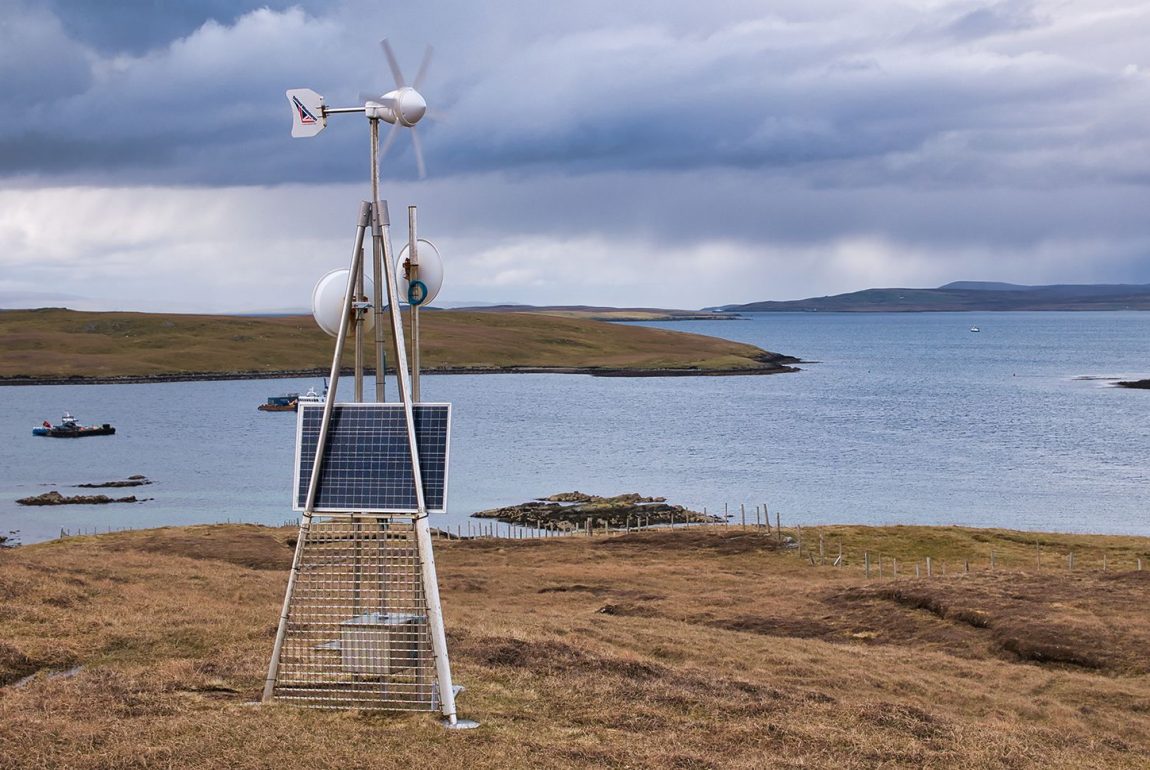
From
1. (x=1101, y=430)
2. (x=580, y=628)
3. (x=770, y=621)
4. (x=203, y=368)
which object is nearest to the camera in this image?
(x=580, y=628)

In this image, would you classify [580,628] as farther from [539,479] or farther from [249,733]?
[539,479]

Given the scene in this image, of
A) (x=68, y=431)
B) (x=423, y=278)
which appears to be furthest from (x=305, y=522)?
(x=68, y=431)

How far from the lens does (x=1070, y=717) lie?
79.4 ft

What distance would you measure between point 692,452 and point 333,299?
89.6 metres

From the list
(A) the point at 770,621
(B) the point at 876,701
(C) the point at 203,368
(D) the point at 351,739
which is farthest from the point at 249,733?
(C) the point at 203,368

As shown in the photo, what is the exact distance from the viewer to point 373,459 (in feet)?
61.6

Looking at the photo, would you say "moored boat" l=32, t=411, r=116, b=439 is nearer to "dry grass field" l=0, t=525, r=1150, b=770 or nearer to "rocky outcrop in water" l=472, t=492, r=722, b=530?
"rocky outcrop in water" l=472, t=492, r=722, b=530

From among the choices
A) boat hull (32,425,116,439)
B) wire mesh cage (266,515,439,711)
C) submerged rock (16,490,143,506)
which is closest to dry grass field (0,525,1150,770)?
wire mesh cage (266,515,439,711)

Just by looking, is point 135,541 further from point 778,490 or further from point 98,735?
point 778,490

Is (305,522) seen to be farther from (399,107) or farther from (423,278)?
(399,107)

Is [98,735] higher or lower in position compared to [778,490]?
higher

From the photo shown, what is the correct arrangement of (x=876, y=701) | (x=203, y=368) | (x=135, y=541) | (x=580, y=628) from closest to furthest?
(x=876, y=701), (x=580, y=628), (x=135, y=541), (x=203, y=368)

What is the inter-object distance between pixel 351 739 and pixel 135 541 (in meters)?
39.8

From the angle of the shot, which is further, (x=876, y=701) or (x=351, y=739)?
(x=876, y=701)
